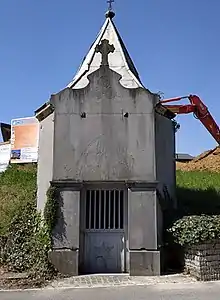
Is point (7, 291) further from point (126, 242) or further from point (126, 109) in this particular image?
point (126, 109)

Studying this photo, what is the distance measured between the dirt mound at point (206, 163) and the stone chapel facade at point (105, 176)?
1558 centimetres

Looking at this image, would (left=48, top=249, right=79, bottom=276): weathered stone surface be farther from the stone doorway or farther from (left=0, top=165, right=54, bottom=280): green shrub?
the stone doorway

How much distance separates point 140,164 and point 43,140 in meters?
3.53

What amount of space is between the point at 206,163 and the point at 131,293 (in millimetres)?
21077

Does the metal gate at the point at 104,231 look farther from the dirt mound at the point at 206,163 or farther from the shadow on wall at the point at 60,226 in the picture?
the dirt mound at the point at 206,163

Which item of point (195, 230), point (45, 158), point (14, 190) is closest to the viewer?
point (195, 230)

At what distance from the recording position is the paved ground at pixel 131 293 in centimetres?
945

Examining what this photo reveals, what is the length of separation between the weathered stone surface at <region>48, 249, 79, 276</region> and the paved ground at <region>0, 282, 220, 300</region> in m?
1.71

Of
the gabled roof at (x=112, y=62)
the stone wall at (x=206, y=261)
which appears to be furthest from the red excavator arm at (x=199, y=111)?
the stone wall at (x=206, y=261)

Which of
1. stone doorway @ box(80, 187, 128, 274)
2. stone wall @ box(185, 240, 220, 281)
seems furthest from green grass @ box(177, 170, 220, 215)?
stone doorway @ box(80, 187, 128, 274)

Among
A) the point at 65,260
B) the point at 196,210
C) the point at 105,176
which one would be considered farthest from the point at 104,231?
the point at 196,210

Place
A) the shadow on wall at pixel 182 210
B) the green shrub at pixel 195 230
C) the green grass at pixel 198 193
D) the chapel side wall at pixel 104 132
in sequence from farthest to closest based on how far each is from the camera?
the green grass at pixel 198 193 < the shadow on wall at pixel 182 210 < the chapel side wall at pixel 104 132 < the green shrub at pixel 195 230

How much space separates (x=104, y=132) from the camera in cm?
1298

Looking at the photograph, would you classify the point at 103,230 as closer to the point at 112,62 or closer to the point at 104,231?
the point at 104,231
